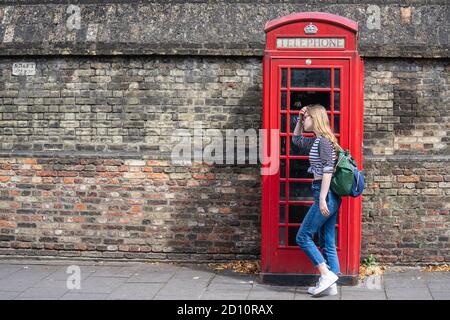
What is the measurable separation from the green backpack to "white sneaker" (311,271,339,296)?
2.62 feet

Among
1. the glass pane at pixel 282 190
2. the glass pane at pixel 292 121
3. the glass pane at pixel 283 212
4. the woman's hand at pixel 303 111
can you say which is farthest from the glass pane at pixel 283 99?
the glass pane at pixel 283 212

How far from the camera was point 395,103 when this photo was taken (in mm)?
8328

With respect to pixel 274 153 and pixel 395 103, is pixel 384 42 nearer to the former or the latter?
pixel 395 103

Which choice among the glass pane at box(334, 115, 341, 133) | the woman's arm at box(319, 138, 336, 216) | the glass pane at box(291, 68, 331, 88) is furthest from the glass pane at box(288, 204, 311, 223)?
the glass pane at box(291, 68, 331, 88)

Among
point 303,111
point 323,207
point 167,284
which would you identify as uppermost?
point 303,111

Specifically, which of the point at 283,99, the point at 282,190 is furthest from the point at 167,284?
the point at 283,99

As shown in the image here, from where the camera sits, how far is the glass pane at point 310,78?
7.34 metres

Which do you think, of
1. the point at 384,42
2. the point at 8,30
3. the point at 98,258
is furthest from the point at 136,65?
the point at 384,42

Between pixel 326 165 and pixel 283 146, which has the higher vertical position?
pixel 283 146

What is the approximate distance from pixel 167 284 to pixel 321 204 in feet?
6.17

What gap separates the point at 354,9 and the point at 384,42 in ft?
1.79

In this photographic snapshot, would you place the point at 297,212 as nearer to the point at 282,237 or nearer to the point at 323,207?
the point at 282,237

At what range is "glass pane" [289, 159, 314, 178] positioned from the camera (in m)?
7.48

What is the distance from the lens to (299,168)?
24.6ft
